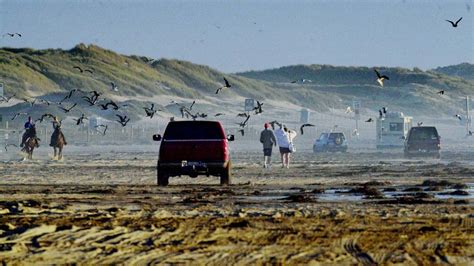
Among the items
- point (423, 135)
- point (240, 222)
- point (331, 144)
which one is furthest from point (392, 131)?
point (240, 222)

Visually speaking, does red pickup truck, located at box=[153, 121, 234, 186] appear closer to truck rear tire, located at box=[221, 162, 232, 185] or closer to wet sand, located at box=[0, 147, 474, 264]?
truck rear tire, located at box=[221, 162, 232, 185]

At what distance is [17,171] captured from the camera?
4603cm

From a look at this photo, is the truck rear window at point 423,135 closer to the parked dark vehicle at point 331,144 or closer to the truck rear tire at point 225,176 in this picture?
the parked dark vehicle at point 331,144

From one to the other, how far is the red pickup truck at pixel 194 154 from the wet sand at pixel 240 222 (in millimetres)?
414

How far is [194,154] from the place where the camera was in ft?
113

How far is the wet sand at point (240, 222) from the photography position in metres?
15.8

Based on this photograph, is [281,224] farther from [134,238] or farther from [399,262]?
[399,262]

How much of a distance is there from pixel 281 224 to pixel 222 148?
47.8ft

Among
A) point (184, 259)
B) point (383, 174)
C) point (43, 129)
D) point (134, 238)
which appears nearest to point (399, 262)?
point (184, 259)

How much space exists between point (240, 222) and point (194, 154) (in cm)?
1410

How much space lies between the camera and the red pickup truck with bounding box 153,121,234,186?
34531mm

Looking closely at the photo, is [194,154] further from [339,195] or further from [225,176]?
[339,195]

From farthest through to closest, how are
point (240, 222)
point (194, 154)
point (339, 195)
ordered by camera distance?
point (194, 154) < point (339, 195) < point (240, 222)

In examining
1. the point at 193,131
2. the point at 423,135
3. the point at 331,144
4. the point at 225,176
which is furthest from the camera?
the point at 331,144
